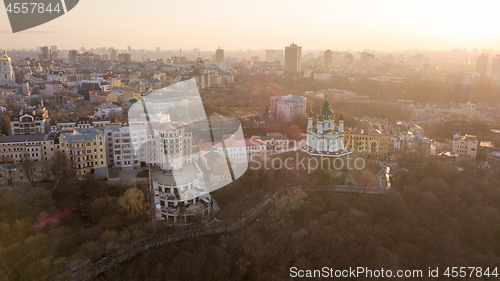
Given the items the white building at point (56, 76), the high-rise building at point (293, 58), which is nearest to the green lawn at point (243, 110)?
the white building at point (56, 76)

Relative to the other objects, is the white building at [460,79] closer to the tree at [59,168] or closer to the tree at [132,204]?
the tree at [132,204]

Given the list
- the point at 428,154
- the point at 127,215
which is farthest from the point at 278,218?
the point at 428,154

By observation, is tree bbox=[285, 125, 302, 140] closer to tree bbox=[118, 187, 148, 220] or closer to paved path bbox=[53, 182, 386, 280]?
paved path bbox=[53, 182, 386, 280]

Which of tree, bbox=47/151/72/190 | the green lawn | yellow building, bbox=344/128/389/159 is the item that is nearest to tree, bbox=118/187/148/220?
tree, bbox=47/151/72/190

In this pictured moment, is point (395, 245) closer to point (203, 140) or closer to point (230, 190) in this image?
point (230, 190)

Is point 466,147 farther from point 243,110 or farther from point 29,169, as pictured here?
point 29,169

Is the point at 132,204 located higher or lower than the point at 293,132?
lower

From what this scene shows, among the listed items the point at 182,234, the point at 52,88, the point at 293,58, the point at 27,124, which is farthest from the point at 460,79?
the point at 27,124
